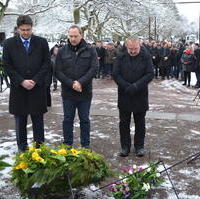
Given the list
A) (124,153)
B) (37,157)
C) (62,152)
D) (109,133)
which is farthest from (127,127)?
(37,157)

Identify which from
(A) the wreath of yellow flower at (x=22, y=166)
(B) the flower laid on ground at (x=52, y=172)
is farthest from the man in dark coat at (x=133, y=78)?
(A) the wreath of yellow flower at (x=22, y=166)

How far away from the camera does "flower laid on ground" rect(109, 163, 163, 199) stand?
3.76m

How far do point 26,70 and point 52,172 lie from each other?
6.67 feet

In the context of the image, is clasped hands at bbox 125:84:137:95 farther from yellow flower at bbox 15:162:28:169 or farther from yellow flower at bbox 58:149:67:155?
yellow flower at bbox 15:162:28:169

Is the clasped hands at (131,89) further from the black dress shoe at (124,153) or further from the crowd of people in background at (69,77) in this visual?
the black dress shoe at (124,153)

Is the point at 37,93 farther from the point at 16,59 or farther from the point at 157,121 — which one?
the point at 157,121

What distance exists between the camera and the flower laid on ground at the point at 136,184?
3.76 metres

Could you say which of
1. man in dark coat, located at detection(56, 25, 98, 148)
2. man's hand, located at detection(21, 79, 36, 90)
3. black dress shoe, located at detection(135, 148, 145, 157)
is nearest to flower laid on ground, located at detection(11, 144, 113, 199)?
man's hand, located at detection(21, 79, 36, 90)

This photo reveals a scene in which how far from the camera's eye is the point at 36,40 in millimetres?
5059

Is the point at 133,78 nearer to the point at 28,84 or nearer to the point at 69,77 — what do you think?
the point at 69,77

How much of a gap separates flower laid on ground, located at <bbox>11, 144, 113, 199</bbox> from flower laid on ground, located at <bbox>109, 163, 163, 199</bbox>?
Answer: 11.2 inches

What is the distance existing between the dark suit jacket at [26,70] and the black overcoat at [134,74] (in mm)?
1071

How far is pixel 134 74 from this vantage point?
5.23 metres

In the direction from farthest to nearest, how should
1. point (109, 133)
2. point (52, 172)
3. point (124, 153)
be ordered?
point (109, 133), point (124, 153), point (52, 172)
